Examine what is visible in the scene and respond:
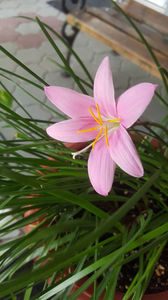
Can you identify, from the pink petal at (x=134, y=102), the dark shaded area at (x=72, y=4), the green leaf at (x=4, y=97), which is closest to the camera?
the pink petal at (x=134, y=102)

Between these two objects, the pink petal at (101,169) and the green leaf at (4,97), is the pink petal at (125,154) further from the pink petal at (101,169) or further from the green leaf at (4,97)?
the green leaf at (4,97)

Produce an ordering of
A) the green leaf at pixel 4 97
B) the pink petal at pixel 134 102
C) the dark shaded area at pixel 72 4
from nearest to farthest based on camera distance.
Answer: the pink petal at pixel 134 102
the green leaf at pixel 4 97
the dark shaded area at pixel 72 4

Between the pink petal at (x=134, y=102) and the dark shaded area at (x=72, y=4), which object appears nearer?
the pink petal at (x=134, y=102)

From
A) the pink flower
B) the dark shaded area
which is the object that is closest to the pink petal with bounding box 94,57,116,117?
the pink flower

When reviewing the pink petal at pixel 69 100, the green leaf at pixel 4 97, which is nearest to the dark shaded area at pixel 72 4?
the green leaf at pixel 4 97

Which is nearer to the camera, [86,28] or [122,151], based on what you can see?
[122,151]

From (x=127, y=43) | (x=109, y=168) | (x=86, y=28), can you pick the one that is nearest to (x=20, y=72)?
(x=86, y=28)

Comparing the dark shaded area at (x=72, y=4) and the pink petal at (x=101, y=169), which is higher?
the pink petal at (x=101, y=169)

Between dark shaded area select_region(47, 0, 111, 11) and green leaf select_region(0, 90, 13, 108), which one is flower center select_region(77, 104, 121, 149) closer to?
green leaf select_region(0, 90, 13, 108)

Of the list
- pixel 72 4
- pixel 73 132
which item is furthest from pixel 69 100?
pixel 72 4

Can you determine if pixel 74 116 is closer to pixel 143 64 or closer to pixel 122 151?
pixel 122 151
